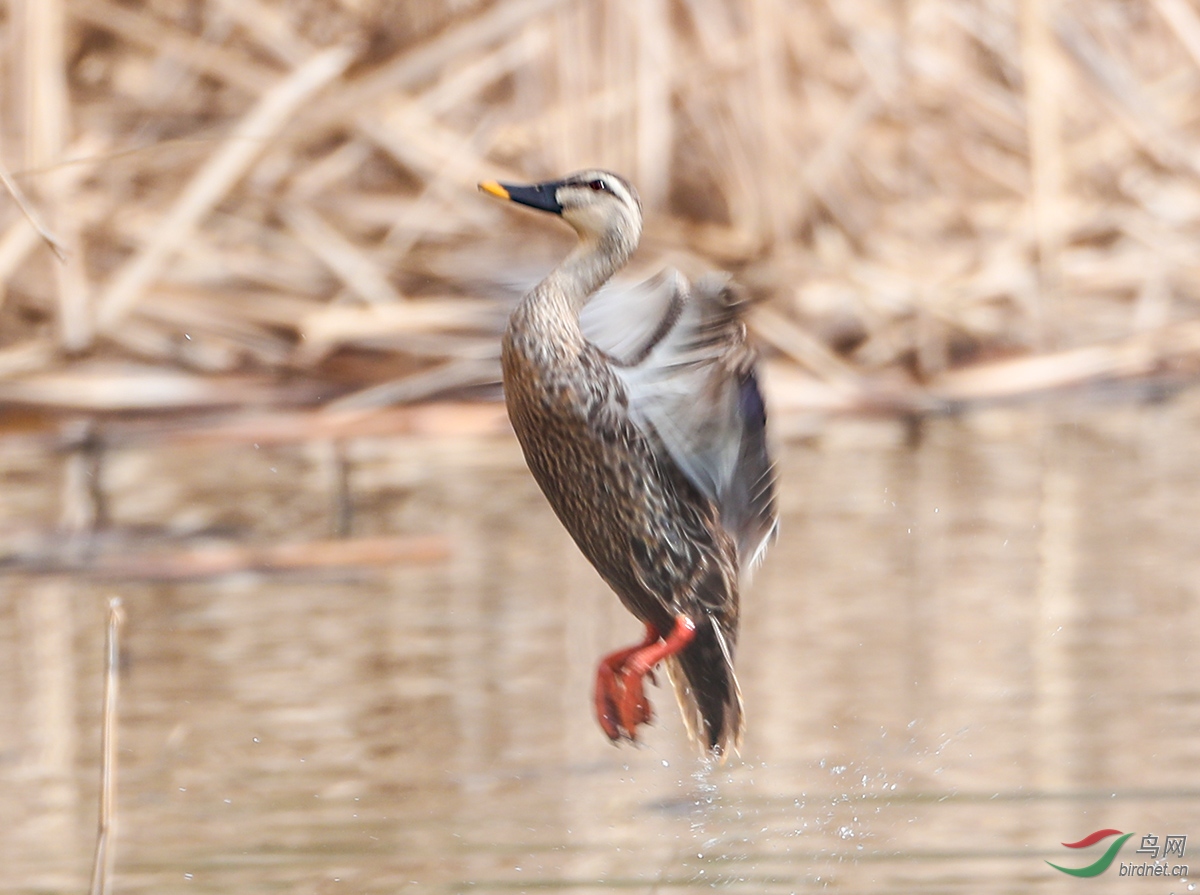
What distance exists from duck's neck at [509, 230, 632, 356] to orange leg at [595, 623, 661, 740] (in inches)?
18.7

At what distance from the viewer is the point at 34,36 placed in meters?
6.57

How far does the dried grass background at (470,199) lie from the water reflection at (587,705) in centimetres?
100

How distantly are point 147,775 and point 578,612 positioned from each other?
57.3 inches

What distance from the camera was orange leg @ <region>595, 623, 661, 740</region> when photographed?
2791 millimetres

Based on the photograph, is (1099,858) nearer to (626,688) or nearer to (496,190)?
(626,688)

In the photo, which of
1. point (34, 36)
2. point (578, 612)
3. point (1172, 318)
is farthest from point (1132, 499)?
point (34, 36)

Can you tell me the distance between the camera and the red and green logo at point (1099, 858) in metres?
2.83

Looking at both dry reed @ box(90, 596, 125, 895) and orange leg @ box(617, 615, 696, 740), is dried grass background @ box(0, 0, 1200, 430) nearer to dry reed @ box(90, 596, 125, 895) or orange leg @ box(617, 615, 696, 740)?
orange leg @ box(617, 615, 696, 740)

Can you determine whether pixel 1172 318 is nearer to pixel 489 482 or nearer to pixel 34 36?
pixel 489 482

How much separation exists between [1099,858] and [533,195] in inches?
51.7

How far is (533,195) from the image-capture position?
265cm
